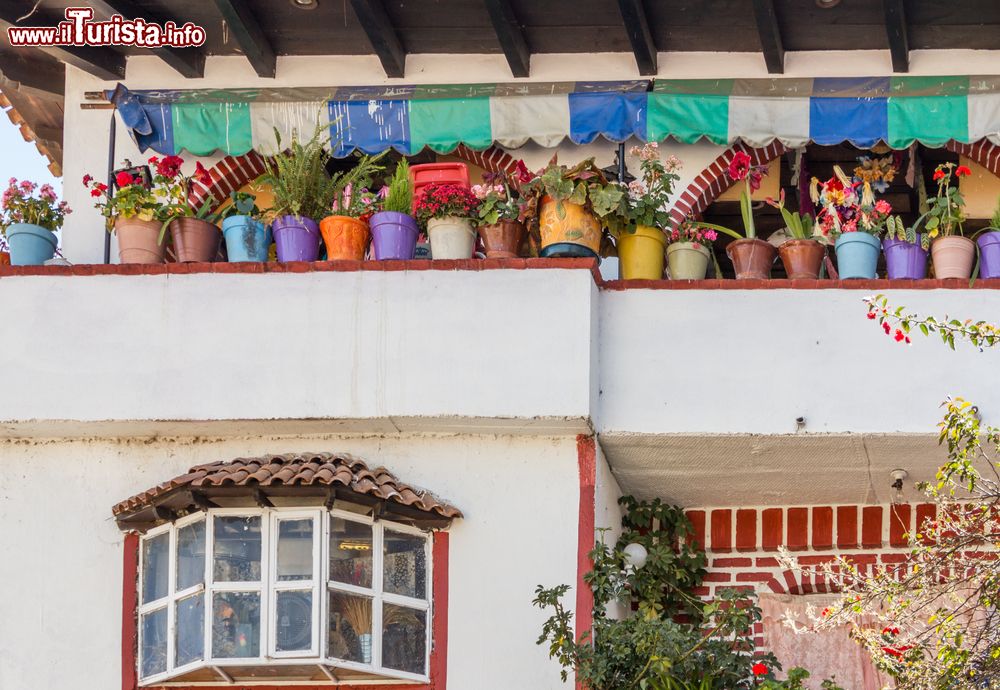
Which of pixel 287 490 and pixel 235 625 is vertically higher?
pixel 287 490

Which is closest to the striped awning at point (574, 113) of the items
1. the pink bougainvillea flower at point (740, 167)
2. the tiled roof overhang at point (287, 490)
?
the pink bougainvillea flower at point (740, 167)

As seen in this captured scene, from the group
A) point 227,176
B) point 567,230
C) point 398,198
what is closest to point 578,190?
point 567,230

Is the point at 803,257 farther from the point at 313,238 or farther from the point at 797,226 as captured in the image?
the point at 313,238

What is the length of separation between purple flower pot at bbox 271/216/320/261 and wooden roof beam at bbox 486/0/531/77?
6.19ft

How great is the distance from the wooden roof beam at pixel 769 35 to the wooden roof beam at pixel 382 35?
2.30 meters

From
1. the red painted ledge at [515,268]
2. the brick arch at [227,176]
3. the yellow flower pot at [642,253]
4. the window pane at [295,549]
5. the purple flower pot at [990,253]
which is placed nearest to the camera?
the window pane at [295,549]

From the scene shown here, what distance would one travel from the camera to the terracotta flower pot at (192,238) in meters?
11.5

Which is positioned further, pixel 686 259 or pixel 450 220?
pixel 686 259

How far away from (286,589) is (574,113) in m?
3.87

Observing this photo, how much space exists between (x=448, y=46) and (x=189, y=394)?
3277 mm

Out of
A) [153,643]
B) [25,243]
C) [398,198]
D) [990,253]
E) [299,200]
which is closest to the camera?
[153,643]

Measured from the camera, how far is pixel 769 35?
40.0ft

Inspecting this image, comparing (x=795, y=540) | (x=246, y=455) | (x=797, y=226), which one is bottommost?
(x=795, y=540)

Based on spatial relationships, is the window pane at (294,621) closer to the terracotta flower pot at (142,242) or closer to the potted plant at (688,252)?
the terracotta flower pot at (142,242)
